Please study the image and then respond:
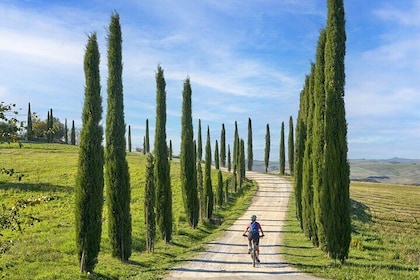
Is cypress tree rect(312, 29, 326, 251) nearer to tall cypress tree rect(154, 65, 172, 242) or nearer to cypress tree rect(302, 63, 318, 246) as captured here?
cypress tree rect(302, 63, 318, 246)

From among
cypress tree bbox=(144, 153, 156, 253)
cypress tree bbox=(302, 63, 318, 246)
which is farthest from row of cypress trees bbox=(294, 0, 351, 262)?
cypress tree bbox=(144, 153, 156, 253)

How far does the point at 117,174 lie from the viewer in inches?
727

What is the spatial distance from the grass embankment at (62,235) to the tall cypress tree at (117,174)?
985 millimetres

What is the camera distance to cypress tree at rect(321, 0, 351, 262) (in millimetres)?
15953

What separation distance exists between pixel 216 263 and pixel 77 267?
563 centimetres

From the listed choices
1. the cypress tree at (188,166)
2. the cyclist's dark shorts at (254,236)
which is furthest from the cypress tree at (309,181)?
the cypress tree at (188,166)

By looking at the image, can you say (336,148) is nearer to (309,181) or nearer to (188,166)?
(309,181)

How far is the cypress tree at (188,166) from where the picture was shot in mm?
29047

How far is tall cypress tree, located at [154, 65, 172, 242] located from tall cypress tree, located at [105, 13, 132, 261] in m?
5.41

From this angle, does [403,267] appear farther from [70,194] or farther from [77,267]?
[70,194]

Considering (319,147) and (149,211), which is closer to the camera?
(319,147)

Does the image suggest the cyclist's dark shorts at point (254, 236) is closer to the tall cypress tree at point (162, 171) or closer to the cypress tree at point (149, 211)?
the cypress tree at point (149, 211)

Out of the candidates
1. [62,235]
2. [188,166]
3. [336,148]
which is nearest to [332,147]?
[336,148]

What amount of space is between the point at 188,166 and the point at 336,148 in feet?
49.0
